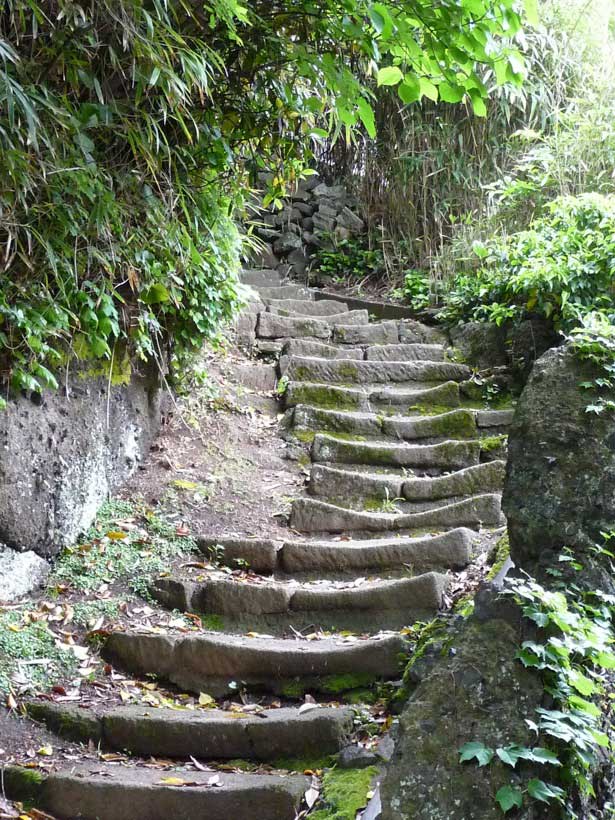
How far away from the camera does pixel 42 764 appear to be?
2.75 meters

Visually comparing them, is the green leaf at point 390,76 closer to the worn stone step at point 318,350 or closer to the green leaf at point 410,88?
the green leaf at point 410,88

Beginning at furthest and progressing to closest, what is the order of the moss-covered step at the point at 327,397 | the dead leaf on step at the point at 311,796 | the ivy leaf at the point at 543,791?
1. the moss-covered step at the point at 327,397
2. the dead leaf on step at the point at 311,796
3. the ivy leaf at the point at 543,791

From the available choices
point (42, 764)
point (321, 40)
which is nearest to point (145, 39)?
point (321, 40)

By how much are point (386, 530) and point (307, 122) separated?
85.6 inches

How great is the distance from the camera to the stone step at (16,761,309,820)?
2.47m

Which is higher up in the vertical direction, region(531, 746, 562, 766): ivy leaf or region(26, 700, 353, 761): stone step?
region(531, 746, 562, 766): ivy leaf

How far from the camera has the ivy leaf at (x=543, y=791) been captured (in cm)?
165

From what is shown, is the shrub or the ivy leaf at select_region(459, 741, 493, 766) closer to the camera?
the ivy leaf at select_region(459, 741, 493, 766)

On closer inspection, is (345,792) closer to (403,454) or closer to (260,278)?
(403,454)

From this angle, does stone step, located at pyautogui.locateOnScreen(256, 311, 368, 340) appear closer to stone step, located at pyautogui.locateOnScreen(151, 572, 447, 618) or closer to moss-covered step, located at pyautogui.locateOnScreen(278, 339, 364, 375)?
moss-covered step, located at pyautogui.locateOnScreen(278, 339, 364, 375)

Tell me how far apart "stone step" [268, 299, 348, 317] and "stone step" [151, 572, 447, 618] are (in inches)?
145

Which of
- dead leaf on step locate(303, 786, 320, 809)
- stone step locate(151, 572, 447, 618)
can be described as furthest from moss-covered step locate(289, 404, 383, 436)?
dead leaf on step locate(303, 786, 320, 809)

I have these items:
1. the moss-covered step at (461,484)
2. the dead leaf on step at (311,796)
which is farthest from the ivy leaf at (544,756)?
the moss-covered step at (461,484)

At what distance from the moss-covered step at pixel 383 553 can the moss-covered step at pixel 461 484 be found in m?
0.61
